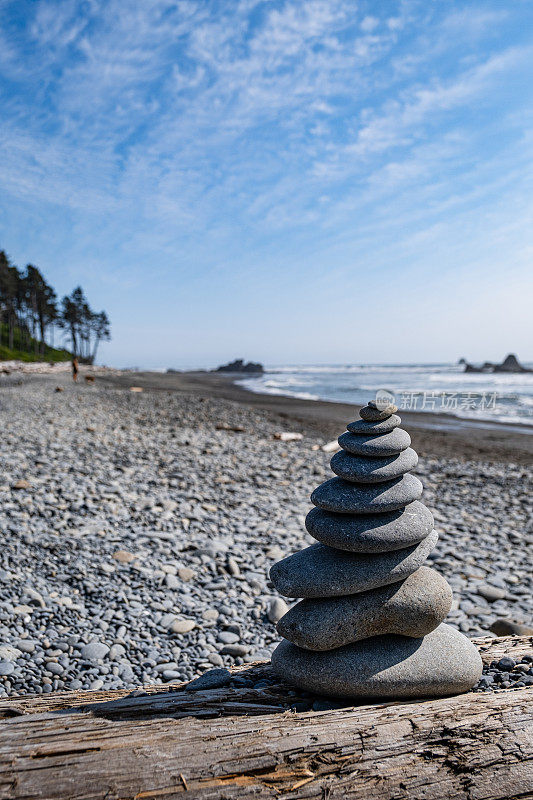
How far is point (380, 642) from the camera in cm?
334

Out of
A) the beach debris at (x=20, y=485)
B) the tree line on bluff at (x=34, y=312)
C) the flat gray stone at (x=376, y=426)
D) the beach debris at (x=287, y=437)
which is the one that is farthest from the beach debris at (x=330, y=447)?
the tree line on bluff at (x=34, y=312)

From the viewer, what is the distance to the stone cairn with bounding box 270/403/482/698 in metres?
3.14

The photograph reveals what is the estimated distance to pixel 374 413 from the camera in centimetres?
343

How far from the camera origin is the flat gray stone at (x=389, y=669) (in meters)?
3.10

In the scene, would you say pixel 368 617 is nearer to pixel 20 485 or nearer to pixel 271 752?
pixel 271 752

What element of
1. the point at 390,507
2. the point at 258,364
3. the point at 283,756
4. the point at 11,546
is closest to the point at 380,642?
the point at 390,507

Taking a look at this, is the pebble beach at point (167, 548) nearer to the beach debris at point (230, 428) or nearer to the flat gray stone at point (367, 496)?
the flat gray stone at point (367, 496)

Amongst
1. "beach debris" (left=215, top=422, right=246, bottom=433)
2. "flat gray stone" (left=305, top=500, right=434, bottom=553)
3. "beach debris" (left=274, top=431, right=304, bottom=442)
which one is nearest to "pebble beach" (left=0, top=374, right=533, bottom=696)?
"flat gray stone" (left=305, top=500, right=434, bottom=553)

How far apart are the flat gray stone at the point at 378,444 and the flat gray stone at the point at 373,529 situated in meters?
0.44

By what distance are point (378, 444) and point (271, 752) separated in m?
1.91

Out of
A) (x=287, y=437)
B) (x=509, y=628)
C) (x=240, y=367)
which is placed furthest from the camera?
(x=240, y=367)

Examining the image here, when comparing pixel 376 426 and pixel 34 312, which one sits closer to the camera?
pixel 376 426

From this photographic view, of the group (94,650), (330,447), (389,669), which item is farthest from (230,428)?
(389,669)

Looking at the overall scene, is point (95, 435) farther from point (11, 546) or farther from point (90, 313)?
point (90, 313)
